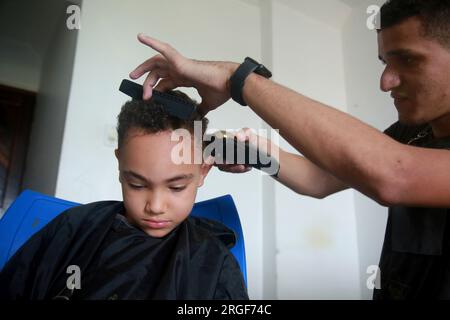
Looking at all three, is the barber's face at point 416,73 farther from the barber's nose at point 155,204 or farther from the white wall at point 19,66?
the white wall at point 19,66

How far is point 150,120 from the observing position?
2.38 ft

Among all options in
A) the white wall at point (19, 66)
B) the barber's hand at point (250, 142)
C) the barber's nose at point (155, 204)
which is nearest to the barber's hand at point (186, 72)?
the barber's hand at point (250, 142)

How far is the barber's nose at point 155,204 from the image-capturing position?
0.67m

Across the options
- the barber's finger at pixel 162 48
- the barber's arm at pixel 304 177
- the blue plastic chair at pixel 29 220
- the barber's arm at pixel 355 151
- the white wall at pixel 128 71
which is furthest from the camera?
the white wall at pixel 128 71

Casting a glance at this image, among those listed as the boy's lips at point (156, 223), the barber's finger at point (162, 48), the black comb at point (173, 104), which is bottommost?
the boy's lips at point (156, 223)

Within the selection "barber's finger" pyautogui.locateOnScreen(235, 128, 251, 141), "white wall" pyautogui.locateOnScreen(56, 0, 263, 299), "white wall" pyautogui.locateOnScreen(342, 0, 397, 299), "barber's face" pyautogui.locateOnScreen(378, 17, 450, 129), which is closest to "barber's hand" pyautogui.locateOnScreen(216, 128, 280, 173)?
"barber's finger" pyautogui.locateOnScreen(235, 128, 251, 141)

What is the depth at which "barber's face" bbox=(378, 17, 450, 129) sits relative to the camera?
2.23ft

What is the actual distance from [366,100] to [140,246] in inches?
56.2

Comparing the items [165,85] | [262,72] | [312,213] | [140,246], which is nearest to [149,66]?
[165,85]

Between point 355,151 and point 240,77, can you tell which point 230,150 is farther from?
point 355,151

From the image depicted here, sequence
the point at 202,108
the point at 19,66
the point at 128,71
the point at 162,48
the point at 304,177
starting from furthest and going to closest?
the point at 19,66
the point at 128,71
the point at 304,177
the point at 202,108
the point at 162,48

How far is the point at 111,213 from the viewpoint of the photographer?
796 millimetres

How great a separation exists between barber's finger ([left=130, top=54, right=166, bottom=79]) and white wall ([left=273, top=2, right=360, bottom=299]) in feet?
3.35

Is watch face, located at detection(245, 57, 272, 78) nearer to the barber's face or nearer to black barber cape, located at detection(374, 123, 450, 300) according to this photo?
the barber's face
